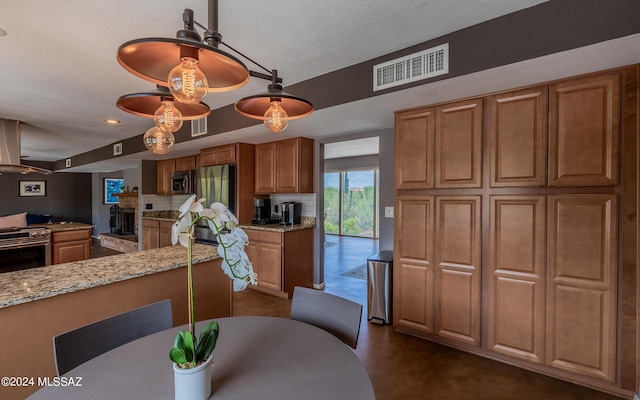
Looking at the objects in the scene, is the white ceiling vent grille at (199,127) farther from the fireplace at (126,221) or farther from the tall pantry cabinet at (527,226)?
the fireplace at (126,221)

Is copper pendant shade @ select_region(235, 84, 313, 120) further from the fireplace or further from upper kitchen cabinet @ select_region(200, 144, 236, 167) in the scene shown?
the fireplace

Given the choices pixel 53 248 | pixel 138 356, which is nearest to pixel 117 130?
pixel 53 248

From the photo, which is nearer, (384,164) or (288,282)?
(384,164)

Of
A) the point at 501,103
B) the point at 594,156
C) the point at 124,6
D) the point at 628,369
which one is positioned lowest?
the point at 628,369

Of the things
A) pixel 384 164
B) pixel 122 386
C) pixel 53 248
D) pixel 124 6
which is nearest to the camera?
pixel 122 386

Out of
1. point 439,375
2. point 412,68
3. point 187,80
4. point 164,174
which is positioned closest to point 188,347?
point 187,80

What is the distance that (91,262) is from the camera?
1839 mm

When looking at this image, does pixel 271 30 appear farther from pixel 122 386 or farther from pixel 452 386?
pixel 452 386

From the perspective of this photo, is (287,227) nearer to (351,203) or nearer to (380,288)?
(380,288)

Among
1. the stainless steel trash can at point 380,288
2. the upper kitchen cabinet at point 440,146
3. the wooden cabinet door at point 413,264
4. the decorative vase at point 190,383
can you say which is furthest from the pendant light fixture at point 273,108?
the stainless steel trash can at point 380,288

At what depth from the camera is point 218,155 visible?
439cm

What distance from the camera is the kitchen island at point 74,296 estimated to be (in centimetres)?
129

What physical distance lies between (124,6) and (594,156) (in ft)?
9.88

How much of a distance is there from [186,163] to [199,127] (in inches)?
76.5
